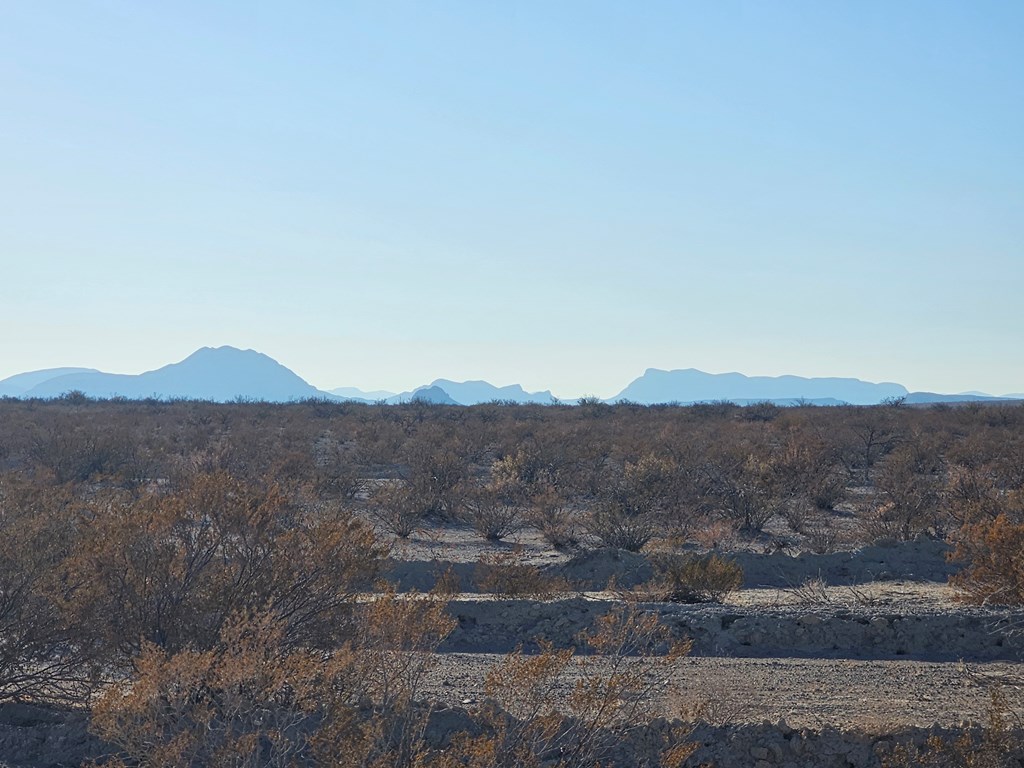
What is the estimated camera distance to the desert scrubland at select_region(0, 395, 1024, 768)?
6164mm

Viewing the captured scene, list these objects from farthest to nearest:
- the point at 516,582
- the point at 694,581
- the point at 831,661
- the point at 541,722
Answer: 1. the point at 516,582
2. the point at 694,581
3. the point at 831,661
4. the point at 541,722

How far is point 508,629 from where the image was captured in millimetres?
11859

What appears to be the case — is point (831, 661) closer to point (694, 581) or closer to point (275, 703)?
point (694, 581)

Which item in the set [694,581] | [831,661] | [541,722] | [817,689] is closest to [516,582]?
[694,581]

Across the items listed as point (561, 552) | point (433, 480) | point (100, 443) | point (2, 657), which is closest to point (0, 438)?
point (100, 443)

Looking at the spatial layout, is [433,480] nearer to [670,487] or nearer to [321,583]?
[670,487]

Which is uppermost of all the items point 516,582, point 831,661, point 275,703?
point 275,703

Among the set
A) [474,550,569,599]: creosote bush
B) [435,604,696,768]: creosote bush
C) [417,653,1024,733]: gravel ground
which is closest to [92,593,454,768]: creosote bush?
[435,604,696,768]: creosote bush

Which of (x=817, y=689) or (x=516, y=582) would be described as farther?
(x=516, y=582)

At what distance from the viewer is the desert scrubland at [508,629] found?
20.2 ft

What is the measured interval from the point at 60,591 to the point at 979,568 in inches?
381

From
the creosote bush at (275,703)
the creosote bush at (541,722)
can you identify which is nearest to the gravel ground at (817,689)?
the creosote bush at (541,722)

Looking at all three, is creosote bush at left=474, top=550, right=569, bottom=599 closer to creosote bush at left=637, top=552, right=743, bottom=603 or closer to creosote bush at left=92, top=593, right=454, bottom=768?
creosote bush at left=637, top=552, right=743, bottom=603

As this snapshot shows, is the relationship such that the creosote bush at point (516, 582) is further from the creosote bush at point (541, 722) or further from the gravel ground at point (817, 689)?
the creosote bush at point (541, 722)
